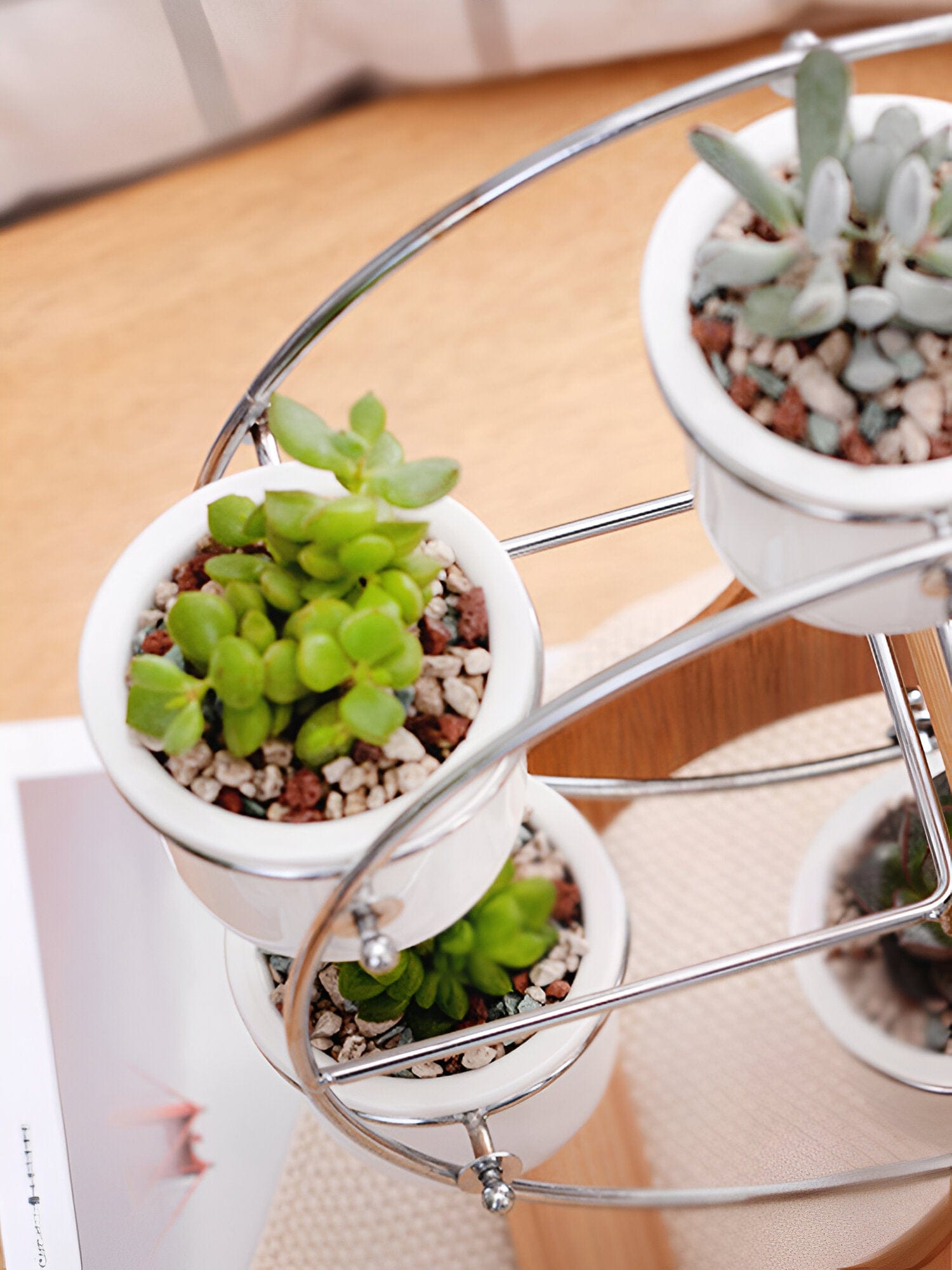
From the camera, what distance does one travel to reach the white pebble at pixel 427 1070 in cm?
64

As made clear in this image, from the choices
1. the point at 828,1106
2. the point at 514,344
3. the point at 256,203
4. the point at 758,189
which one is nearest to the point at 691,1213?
the point at 828,1106

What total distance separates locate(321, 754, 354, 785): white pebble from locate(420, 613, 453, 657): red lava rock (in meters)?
0.05

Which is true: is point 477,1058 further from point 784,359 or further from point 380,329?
point 380,329

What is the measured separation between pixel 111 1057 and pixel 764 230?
684 mm

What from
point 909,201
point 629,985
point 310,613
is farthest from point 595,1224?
point 909,201

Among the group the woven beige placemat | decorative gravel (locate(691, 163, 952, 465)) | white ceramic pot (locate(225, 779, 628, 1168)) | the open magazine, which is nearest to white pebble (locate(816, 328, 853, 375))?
decorative gravel (locate(691, 163, 952, 465))

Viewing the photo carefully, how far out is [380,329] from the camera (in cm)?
130

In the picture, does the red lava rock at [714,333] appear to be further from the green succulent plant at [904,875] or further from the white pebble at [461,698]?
the green succulent plant at [904,875]

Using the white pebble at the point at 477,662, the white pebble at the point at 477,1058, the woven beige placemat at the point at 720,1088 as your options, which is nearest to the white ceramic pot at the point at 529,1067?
the white pebble at the point at 477,1058

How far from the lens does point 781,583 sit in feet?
1.45

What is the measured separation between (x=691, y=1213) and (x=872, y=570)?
582 mm

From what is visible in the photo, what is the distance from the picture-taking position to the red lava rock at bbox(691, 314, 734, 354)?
412 mm

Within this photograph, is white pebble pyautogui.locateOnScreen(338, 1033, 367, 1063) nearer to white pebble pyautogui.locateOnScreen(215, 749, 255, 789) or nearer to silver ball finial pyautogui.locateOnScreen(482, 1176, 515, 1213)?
silver ball finial pyautogui.locateOnScreen(482, 1176, 515, 1213)

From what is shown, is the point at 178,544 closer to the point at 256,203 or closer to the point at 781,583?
the point at 781,583
